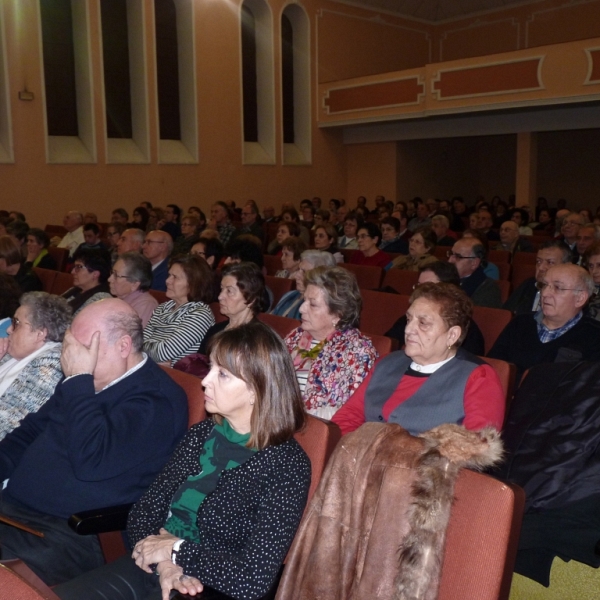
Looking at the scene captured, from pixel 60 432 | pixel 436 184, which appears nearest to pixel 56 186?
pixel 436 184

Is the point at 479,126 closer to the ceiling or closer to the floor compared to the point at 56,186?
closer to the ceiling

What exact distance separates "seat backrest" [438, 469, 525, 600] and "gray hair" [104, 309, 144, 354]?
1159mm

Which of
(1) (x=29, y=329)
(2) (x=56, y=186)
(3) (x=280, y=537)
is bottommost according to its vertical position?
(3) (x=280, y=537)

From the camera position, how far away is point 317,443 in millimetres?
1783

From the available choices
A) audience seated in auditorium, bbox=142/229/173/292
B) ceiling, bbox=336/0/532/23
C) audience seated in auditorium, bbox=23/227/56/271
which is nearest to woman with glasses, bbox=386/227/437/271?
audience seated in auditorium, bbox=142/229/173/292

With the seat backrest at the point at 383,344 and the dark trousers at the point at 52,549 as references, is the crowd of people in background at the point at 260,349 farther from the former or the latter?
the seat backrest at the point at 383,344

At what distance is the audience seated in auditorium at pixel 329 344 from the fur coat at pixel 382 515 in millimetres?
989

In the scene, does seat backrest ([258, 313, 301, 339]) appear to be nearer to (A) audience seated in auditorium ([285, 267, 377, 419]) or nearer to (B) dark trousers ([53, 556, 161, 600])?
(A) audience seated in auditorium ([285, 267, 377, 419])

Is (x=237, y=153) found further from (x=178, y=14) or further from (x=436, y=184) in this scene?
(x=436, y=184)

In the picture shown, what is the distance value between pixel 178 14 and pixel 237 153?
2.61m

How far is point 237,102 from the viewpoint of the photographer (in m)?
12.8

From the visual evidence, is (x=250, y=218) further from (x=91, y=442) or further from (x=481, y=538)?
(x=481, y=538)

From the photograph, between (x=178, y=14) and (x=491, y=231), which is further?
(x=178, y=14)

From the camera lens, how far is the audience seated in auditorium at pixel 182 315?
3422 millimetres
